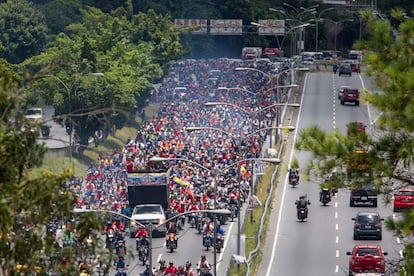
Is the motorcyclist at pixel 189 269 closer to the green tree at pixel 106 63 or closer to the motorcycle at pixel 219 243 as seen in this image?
the motorcycle at pixel 219 243

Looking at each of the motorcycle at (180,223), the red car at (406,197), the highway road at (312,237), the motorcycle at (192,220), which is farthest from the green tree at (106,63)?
the red car at (406,197)

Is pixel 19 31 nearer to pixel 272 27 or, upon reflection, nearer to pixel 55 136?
pixel 55 136

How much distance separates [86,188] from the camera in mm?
75812

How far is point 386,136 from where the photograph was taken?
1156 inches

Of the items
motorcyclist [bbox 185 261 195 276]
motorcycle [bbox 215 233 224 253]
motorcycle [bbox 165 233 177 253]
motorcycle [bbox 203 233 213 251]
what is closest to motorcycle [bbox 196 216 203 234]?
motorcycle [bbox 203 233 213 251]

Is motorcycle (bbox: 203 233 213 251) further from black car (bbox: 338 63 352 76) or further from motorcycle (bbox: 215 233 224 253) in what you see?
black car (bbox: 338 63 352 76)

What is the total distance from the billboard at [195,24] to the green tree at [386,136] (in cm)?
13683

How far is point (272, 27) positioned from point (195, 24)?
8.96 metres

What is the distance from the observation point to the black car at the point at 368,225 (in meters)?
71.1

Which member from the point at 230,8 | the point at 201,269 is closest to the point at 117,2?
the point at 230,8

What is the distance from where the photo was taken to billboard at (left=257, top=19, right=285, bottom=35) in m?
172

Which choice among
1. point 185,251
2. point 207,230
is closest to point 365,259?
point 185,251

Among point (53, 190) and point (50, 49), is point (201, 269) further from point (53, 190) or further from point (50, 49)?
point (50, 49)

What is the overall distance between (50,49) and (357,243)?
45.9 m
